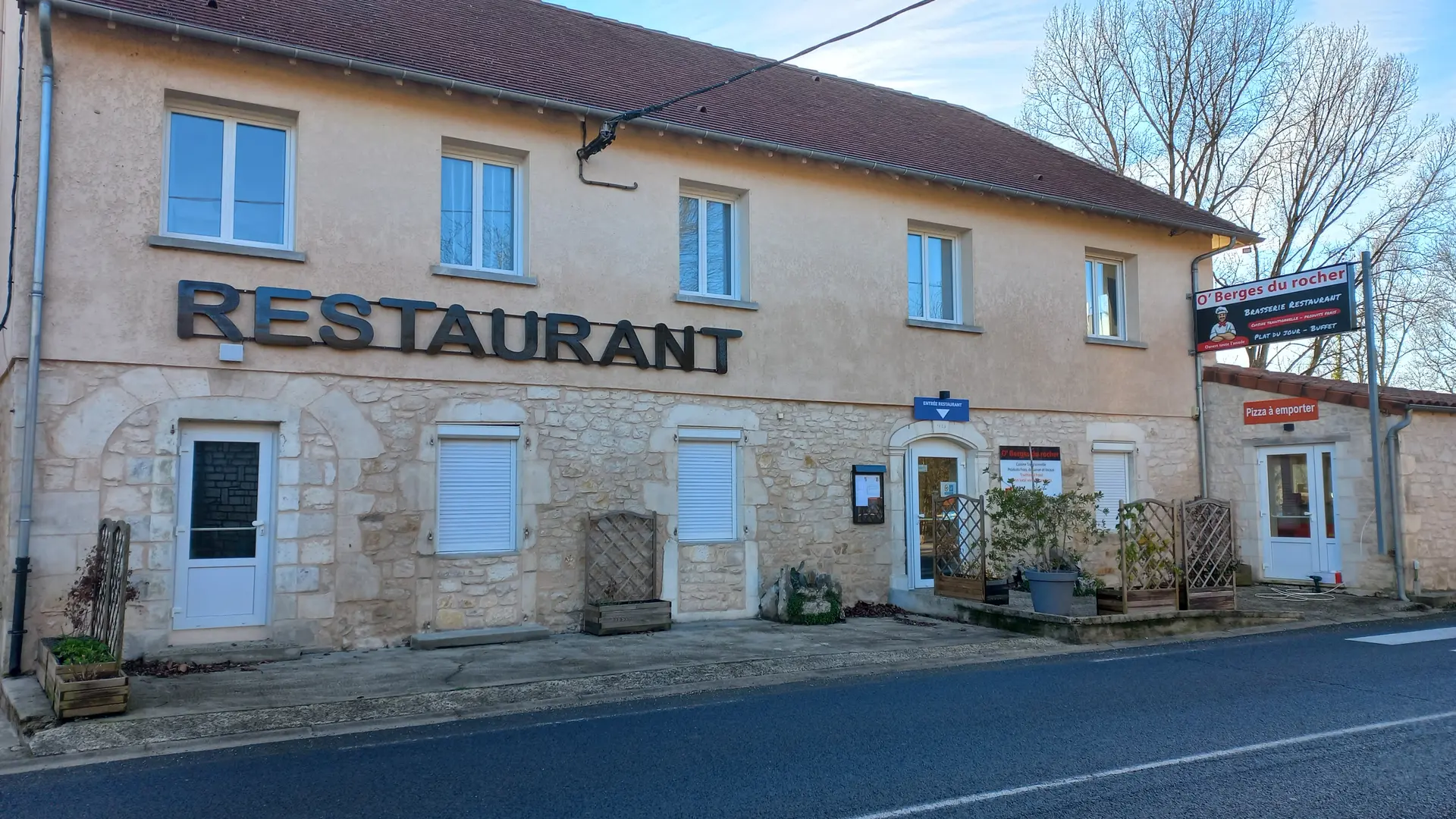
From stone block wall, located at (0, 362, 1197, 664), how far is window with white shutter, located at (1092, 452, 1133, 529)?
272cm

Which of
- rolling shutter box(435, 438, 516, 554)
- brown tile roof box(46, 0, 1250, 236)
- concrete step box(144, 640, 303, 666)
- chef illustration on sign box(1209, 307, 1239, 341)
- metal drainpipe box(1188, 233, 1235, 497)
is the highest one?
brown tile roof box(46, 0, 1250, 236)

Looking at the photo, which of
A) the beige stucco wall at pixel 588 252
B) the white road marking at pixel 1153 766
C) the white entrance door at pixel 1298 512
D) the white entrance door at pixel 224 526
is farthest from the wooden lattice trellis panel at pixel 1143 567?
the white entrance door at pixel 224 526

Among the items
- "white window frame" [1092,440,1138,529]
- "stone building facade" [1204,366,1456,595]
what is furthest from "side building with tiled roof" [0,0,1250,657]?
"stone building facade" [1204,366,1456,595]

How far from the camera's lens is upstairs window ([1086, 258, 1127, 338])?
51.7ft

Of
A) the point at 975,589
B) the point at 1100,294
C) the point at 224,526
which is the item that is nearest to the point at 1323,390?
the point at 1100,294

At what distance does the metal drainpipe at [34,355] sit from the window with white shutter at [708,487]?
6.16 meters

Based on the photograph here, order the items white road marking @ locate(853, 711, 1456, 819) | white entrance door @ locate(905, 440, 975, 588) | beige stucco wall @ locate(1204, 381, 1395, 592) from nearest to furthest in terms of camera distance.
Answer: white road marking @ locate(853, 711, 1456, 819) → white entrance door @ locate(905, 440, 975, 588) → beige stucco wall @ locate(1204, 381, 1395, 592)

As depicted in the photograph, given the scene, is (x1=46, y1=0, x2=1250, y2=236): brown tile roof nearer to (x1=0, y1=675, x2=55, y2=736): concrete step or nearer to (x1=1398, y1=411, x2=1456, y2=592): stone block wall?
(x1=1398, y1=411, x2=1456, y2=592): stone block wall

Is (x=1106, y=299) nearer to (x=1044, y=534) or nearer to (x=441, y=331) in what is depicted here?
(x=1044, y=534)

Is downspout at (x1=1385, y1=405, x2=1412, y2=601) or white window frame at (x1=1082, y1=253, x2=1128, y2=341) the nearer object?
downspout at (x1=1385, y1=405, x2=1412, y2=601)

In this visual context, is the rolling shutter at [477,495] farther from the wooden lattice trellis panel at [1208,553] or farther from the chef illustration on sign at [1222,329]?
the chef illustration on sign at [1222,329]

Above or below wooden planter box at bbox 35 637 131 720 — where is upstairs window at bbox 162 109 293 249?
above

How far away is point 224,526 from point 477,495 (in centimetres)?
237

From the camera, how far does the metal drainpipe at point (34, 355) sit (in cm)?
828
